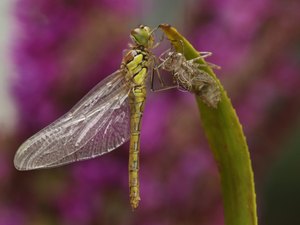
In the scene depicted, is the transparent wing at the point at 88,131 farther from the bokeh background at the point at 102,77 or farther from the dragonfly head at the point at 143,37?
the bokeh background at the point at 102,77

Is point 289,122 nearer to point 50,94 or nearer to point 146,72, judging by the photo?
point 50,94

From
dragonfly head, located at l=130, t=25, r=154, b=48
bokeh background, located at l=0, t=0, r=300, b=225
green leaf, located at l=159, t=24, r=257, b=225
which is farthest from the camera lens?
bokeh background, located at l=0, t=0, r=300, b=225

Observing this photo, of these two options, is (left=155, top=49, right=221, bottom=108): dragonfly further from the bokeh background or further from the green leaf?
the bokeh background

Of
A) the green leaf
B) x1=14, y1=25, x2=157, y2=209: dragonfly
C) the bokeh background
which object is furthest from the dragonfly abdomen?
the bokeh background

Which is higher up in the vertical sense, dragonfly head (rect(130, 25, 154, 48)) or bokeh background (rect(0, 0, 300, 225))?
bokeh background (rect(0, 0, 300, 225))

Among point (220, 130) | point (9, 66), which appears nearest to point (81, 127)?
point (220, 130)

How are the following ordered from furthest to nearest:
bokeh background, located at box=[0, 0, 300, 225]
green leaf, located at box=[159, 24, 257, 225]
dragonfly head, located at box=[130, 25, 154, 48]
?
bokeh background, located at box=[0, 0, 300, 225], dragonfly head, located at box=[130, 25, 154, 48], green leaf, located at box=[159, 24, 257, 225]

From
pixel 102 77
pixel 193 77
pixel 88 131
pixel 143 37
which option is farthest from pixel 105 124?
pixel 102 77

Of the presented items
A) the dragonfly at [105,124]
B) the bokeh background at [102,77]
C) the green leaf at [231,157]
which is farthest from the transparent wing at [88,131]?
the bokeh background at [102,77]
